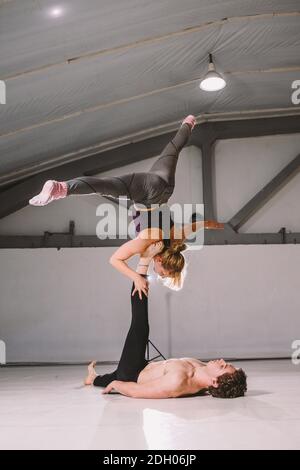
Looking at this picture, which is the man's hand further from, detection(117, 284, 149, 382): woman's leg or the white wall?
the white wall

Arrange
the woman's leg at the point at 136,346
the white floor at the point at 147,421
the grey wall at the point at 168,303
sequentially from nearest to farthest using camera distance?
the white floor at the point at 147,421 < the woman's leg at the point at 136,346 < the grey wall at the point at 168,303

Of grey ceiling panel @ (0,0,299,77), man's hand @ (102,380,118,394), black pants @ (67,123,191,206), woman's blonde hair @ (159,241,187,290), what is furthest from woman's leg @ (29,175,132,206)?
grey ceiling panel @ (0,0,299,77)

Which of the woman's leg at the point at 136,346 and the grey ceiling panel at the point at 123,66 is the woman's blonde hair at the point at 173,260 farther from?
the grey ceiling panel at the point at 123,66

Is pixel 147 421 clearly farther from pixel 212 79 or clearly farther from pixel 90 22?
pixel 212 79

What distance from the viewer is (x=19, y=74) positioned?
4.77 meters

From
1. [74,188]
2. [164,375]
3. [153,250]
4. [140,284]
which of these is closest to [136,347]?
[164,375]

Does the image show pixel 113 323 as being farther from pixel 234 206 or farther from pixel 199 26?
pixel 199 26

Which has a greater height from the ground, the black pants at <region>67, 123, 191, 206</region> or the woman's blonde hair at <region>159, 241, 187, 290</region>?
the black pants at <region>67, 123, 191, 206</region>

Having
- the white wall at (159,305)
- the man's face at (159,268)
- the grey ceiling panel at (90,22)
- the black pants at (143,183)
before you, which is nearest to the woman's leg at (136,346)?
the man's face at (159,268)

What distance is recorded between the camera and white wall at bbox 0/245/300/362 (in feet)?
23.8

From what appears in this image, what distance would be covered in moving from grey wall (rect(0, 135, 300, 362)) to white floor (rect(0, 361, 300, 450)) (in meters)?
3.32

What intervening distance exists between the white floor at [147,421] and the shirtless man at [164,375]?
75mm

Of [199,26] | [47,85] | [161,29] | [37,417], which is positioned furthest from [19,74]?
[37,417]

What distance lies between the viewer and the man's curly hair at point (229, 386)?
316 cm
